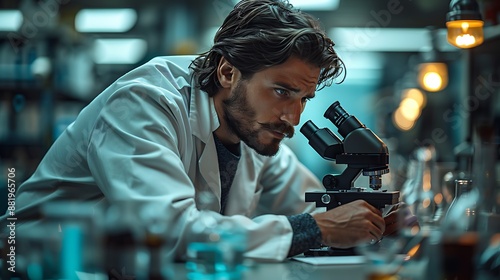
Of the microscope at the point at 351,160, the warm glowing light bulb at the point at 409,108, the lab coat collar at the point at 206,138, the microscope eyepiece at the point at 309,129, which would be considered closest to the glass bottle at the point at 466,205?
the microscope at the point at 351,160

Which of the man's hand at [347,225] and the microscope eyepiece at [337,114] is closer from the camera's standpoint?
the man's hand at [347,225]

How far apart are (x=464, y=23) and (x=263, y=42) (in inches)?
30.4

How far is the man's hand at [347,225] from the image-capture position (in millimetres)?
2012

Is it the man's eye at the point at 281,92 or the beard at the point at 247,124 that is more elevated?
the man's eye at the point at 281,92

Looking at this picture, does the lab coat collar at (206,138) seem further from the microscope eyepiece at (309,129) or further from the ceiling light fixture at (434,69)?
the ceiling light fixture at (434,69)

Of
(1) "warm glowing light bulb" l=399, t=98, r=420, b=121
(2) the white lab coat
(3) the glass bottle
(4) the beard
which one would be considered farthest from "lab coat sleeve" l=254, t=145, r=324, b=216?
(1) "warm glowing light bulb" l=399, t=98, r=420, b=121

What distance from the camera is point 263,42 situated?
2357mm

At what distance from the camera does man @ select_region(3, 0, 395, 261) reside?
6.46ft

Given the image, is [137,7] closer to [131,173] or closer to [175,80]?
[175,80]

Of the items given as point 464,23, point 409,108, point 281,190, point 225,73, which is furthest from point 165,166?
point 409,108

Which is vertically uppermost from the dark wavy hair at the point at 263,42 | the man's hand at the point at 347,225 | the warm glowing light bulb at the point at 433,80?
the warm glowing light bulb at the point at 433,80

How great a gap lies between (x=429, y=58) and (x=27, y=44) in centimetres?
280

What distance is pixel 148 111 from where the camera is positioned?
6.92ft

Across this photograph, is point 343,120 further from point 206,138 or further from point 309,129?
point 206,138
